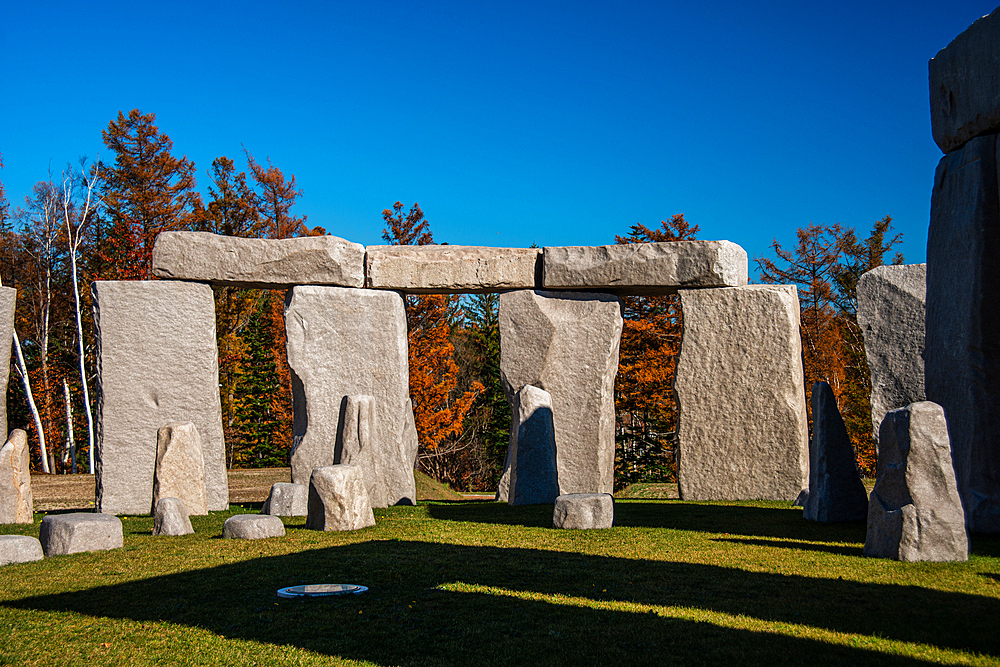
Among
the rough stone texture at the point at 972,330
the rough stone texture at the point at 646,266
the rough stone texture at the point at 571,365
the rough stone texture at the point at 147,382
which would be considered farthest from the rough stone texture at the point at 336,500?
the rough stone texture at the point at 972,330

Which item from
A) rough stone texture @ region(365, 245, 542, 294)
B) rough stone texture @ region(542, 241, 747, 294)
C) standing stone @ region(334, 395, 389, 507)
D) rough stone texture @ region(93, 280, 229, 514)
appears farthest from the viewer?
rough stone texture @ region(365, 245, 542, 294)

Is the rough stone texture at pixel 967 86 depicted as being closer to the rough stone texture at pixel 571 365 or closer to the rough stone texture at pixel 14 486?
the rough stone texture at pixel 571 365

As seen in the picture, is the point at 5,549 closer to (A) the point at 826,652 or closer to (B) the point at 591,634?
(B) the point at 591,634

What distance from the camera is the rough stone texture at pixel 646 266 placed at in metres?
9.35

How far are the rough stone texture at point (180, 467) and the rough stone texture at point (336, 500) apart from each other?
5.39 feet

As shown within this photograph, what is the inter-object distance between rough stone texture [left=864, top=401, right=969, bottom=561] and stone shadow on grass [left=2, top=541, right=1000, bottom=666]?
749mm

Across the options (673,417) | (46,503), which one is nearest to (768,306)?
(673,417)

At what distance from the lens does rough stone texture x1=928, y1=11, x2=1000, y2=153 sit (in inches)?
228

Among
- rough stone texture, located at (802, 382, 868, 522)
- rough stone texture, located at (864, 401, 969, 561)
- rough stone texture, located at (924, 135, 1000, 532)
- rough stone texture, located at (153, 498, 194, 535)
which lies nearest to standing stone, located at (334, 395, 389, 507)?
rough stone texture, located at (153, 498, 194, 535)

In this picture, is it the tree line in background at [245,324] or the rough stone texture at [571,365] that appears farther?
the tree line in background at [245,324]

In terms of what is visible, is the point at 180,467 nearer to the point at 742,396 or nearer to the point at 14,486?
the point at 14,486

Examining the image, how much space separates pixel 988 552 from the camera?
4.91 metres

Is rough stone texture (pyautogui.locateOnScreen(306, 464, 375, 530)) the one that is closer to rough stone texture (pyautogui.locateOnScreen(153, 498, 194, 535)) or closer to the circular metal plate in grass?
rough stone texture (pyautogui.locateOnScreen(153, 498, 194, 535))

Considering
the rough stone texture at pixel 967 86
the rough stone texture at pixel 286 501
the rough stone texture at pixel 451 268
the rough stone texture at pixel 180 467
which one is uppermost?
the rough stone texture at pixel 967 86
